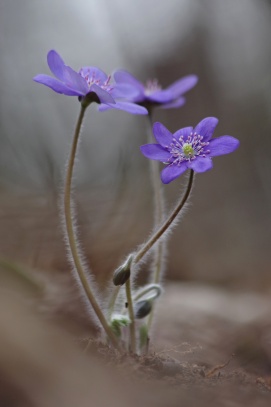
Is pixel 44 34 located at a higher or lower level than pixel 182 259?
higher

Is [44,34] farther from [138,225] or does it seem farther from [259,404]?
[259,404]

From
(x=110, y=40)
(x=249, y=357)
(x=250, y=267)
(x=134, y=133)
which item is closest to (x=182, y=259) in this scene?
(x=250, y=267)

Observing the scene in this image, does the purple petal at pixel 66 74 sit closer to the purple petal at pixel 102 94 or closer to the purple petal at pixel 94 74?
the purple petal at pixel 102 94

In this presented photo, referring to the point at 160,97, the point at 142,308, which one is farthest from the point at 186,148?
the point at 160,97

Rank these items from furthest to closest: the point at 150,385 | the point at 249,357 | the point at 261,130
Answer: the point at 261,130, the point at 249,357, the point at 150,385

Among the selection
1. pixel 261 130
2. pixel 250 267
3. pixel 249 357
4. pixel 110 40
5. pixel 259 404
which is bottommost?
pixel 250 267

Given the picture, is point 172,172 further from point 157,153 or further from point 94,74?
point 94,74

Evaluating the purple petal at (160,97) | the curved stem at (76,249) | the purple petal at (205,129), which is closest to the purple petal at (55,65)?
the curved stem at (76,249)

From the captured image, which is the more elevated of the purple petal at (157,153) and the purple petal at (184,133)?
the purple petal at (184,133)
